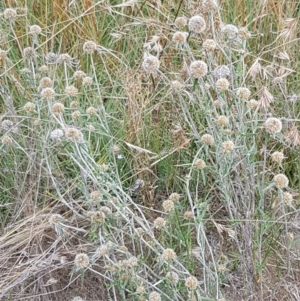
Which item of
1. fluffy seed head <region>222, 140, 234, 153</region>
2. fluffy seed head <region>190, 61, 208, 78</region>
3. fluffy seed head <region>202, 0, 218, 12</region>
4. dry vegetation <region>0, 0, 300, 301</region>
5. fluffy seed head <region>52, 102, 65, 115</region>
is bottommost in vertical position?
dry vegetation <region>0, 0, 300, 301</region>

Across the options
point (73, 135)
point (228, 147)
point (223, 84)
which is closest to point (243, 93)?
point (223, 84)

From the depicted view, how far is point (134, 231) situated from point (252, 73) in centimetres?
56

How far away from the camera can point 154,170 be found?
2203 millimetres

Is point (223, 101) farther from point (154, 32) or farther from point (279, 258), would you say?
point (154, 32)

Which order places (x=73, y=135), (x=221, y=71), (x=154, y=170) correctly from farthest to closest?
(x=154, y=170), (x=221, y=71), (x=73, y=135)

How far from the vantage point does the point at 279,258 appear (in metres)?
1.90

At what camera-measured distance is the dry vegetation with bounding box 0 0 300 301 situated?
1.67 m

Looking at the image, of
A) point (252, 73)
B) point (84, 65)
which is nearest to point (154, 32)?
point (84, 65)

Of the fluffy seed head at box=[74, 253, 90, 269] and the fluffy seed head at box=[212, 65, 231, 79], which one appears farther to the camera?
the fluffy seed head at box=[212, 65, 231, 79]

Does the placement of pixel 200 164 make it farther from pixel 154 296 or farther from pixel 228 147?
pixel 154 296

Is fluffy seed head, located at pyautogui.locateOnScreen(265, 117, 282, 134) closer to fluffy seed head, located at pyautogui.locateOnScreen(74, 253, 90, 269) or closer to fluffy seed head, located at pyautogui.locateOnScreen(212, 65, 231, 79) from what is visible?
fluffy seed head, located at pyautogui.locateOnScreen(212, 65, 231, 79)

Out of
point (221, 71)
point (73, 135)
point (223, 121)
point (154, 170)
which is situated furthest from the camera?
point (154, 170)

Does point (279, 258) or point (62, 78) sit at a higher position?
point (62, 78)

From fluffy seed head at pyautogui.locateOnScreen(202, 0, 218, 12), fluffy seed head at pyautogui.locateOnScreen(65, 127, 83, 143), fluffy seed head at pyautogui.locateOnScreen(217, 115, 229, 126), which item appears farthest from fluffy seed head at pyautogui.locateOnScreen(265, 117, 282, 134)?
fluffy seed head at pyautogui.locateOnScreen(65, 127, 83, 143)
